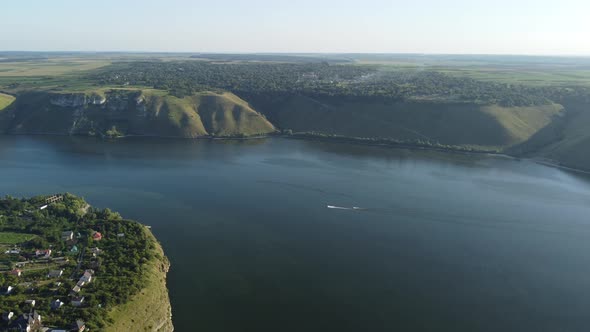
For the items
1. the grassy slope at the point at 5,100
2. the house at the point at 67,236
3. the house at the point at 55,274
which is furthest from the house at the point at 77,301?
the grassy slope at the point at 5,100

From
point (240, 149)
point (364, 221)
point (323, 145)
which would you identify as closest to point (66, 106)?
point (240, 149)

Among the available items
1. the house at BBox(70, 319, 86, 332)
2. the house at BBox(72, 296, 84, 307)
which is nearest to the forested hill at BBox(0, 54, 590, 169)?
the house at BBox(72, 296, 84, 307)

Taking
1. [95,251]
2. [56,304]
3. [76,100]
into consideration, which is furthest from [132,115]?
[56,304]

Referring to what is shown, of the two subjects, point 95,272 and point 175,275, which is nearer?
point 95,272

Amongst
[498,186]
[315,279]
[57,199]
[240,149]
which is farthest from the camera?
[240,149]

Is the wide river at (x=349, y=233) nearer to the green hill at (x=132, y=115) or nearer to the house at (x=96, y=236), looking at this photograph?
the house at (x=96, y=236)

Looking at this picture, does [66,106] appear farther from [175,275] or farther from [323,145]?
[175,275]
